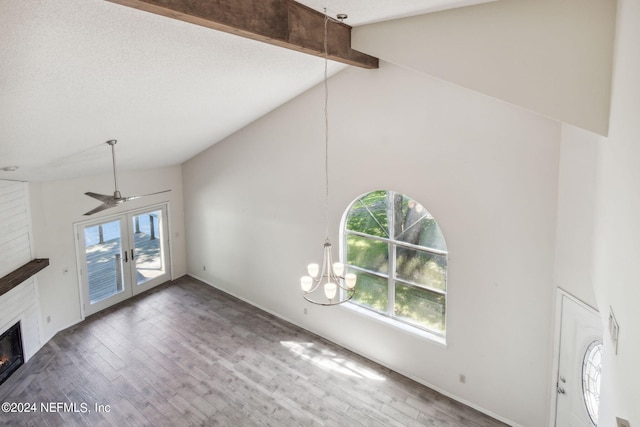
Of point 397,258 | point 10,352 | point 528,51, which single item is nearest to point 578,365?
point 397,258

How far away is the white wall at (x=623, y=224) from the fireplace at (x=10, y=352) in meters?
6.80

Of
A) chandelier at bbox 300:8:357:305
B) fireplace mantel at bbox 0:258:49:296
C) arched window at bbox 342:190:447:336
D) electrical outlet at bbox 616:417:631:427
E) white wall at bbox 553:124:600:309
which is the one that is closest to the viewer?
electrical outlet at bbox 616:417:631:427

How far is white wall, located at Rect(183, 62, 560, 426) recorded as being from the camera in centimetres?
395

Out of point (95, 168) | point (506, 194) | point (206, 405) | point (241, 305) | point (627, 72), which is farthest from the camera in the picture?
point (241, 305)

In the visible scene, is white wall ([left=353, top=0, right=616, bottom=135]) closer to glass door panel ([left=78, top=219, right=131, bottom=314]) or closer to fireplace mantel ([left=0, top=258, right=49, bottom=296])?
fireplace mantel ([left=0, top=258, right=49, bottom=296])

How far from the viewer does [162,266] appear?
8.20m

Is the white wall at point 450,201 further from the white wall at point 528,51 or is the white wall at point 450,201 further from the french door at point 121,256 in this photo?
the french door at point 121,256

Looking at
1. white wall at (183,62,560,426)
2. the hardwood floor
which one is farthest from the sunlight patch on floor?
white wall at (183,62,560,426)

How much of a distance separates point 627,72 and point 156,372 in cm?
601

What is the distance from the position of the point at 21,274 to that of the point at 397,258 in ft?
17.9

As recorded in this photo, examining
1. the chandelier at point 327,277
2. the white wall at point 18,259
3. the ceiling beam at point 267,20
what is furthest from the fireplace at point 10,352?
the ceiling beam at point 267,20

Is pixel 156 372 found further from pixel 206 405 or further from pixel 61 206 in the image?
pixel 61 206

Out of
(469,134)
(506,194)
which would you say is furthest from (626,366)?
(469,134)

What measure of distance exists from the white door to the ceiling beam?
11.3 ft
